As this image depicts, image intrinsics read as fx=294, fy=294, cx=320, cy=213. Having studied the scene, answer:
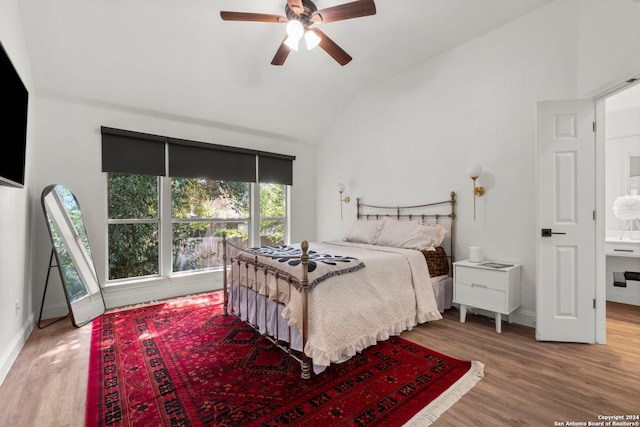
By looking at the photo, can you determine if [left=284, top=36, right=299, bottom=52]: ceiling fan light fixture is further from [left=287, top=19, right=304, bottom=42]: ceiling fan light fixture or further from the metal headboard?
the metal headboard

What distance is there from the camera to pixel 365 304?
2.38 m

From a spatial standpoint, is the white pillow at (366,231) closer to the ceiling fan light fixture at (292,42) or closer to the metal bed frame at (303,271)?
the metal bed frame at (303,271)

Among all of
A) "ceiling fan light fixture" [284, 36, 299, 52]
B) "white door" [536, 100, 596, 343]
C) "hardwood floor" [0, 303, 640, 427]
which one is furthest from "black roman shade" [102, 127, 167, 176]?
"white door" [536, 100, 596, 343]

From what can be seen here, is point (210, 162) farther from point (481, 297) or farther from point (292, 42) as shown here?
point (481, 297)

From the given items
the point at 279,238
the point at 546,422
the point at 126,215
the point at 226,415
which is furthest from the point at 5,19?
the point at 546,422

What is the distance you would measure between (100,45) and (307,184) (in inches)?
136

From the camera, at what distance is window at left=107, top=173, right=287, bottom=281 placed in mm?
3775

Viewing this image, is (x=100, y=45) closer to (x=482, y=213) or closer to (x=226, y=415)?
(x=226, y=415)

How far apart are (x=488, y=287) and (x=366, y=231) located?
159 centimetres

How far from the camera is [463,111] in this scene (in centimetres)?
347

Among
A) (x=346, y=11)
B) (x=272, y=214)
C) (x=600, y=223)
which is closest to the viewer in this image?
(x=346, y=11)

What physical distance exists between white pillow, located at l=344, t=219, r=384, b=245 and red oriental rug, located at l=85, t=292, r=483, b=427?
1.47 metres

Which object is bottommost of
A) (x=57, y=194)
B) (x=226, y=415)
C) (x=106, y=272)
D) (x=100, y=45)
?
(x=226, y=415)

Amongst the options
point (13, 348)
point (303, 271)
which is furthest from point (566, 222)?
point (13, 348)
